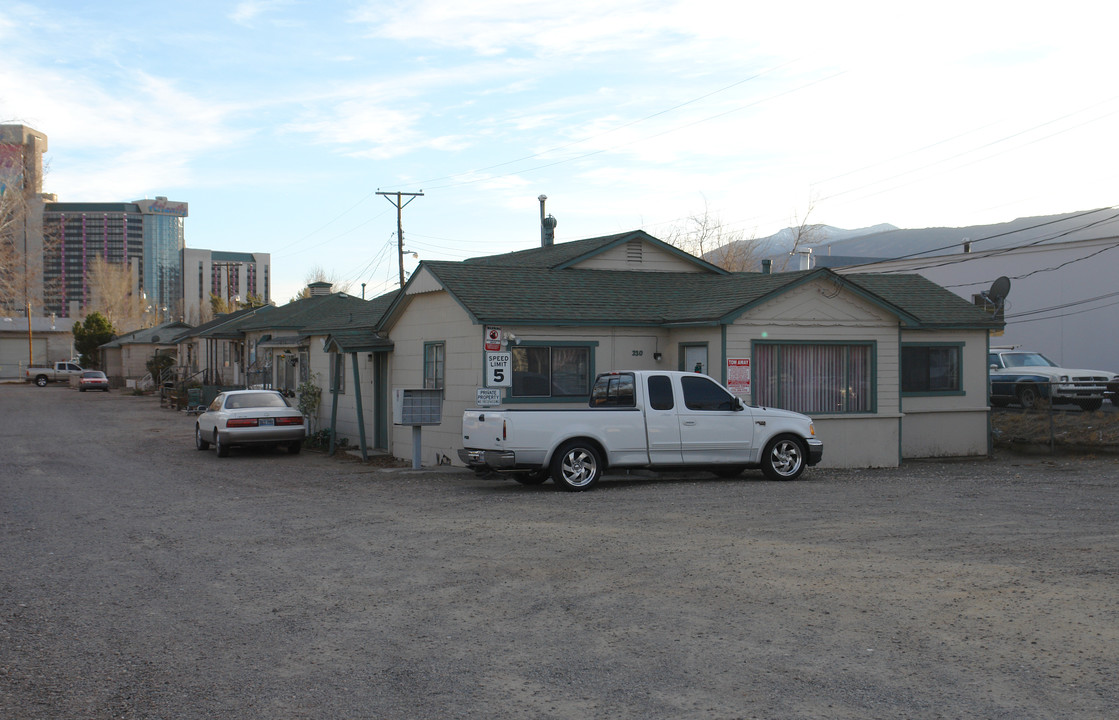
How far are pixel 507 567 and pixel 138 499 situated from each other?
7.66 metres

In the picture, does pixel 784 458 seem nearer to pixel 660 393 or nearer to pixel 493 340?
pixel 660 393

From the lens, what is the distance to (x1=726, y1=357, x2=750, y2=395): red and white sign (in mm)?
18078

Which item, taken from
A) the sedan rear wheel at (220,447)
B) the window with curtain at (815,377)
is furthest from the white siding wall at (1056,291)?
the sedan rear wheel at (220,447)

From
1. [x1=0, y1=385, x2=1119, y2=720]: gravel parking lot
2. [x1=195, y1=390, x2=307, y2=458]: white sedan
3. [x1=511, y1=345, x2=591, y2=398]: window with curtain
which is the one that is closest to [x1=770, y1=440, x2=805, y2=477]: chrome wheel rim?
[x1=0, y1=385, x2=1119, y2=720]: gravel parking lot

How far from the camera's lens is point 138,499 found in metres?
14.3

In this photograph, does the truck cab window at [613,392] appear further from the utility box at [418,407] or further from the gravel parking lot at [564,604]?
the utility box at [418,407]

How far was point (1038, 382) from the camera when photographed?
28.4 meters

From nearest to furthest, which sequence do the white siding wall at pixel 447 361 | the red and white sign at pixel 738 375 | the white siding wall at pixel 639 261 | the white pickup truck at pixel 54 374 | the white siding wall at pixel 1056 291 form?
the red and white sign at pixel 738 375 < the white siding wall at pixel 447 361 < the white siding wall at pixel 639 261 < the white siding wall at pixel 1056 291 < the white pickup truck at pixel 54 374

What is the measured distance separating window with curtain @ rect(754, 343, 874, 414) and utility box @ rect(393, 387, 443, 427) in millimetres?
6054

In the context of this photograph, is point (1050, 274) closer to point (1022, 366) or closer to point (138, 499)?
point (1022, 366)

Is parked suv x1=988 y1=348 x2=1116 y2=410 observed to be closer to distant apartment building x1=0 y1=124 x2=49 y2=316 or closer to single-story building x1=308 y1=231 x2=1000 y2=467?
single-story building x1=308 y1=231 x2=1000 y2=467

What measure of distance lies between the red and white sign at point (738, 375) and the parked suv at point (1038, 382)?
13.0m

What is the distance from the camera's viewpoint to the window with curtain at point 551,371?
59.8ft

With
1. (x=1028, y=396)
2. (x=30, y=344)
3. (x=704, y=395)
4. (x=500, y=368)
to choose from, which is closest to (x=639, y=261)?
(x=500, y=368)
